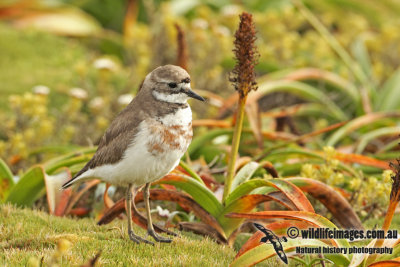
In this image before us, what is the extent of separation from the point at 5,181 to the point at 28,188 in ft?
0.90

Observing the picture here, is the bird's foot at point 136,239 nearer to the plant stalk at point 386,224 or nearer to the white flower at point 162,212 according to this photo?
the white flower at point 162,212

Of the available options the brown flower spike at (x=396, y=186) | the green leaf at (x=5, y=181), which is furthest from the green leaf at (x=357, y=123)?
the green leaf at (x=5, y=181)

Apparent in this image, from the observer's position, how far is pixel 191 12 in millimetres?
9453

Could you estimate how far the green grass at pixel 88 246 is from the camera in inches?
117

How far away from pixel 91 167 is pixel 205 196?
0.78m

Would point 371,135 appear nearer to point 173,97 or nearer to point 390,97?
point 390,97

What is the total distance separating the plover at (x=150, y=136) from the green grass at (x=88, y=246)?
0.16 m

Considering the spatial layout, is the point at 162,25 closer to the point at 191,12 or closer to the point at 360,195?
the point at 191,12

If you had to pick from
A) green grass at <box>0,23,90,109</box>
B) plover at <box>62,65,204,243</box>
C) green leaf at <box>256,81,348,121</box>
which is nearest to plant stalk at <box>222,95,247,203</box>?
plover at <box>62,65,204,243</box>

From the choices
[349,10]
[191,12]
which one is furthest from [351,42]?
[191,12]

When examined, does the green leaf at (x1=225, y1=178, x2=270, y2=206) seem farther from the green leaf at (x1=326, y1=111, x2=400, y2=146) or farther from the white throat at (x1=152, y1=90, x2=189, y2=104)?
the green leaf at (x1=326, y1=111, x2=400, y2=146)

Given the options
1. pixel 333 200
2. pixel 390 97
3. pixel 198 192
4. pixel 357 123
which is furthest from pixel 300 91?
pixel 198 192

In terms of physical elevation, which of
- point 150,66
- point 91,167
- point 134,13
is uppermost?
point 134,13

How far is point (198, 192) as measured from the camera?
3.79 metres
